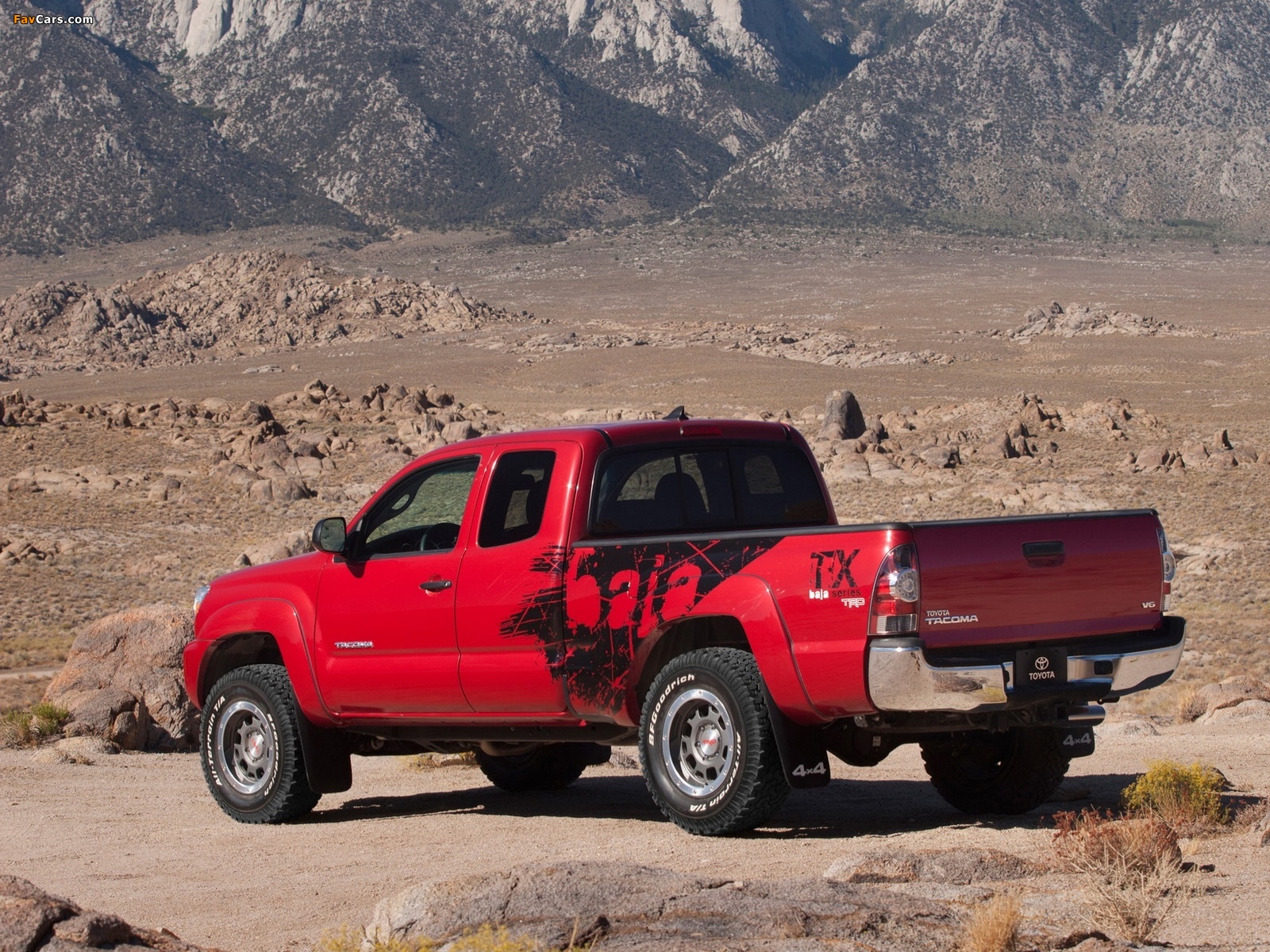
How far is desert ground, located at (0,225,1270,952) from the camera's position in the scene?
7320 millimetres

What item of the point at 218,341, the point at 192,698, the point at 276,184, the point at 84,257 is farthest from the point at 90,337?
the point at 192,698

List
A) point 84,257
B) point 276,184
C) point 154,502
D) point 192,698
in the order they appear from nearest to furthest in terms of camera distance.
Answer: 1. point 192,698
2. point 154,502
3. point 84,257
4. point 276,184

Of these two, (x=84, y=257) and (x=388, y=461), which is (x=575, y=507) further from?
(x=84, y=257)

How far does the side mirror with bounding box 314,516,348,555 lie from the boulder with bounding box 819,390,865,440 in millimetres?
35134

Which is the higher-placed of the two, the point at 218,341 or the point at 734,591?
the point at 218,341

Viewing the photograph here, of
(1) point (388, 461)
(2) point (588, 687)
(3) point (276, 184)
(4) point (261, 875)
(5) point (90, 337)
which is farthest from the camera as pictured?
(3) point (276, 184)

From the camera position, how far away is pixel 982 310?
A: 82.6 meters

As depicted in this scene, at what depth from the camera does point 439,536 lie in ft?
27.4

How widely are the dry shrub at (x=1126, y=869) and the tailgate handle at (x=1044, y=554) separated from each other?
109 centimetres

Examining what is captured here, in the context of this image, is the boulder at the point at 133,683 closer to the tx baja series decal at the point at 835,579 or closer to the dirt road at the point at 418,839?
the dirt road at the point at 418,839

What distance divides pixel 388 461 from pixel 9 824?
32.8 meters

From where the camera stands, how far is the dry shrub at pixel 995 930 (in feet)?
15.1

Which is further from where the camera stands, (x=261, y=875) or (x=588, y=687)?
(x=588, y=687)

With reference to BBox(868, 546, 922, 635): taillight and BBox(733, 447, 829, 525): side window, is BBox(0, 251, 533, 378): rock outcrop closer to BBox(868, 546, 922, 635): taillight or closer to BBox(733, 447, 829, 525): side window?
BBox(733, 447, 829, 525): side window
